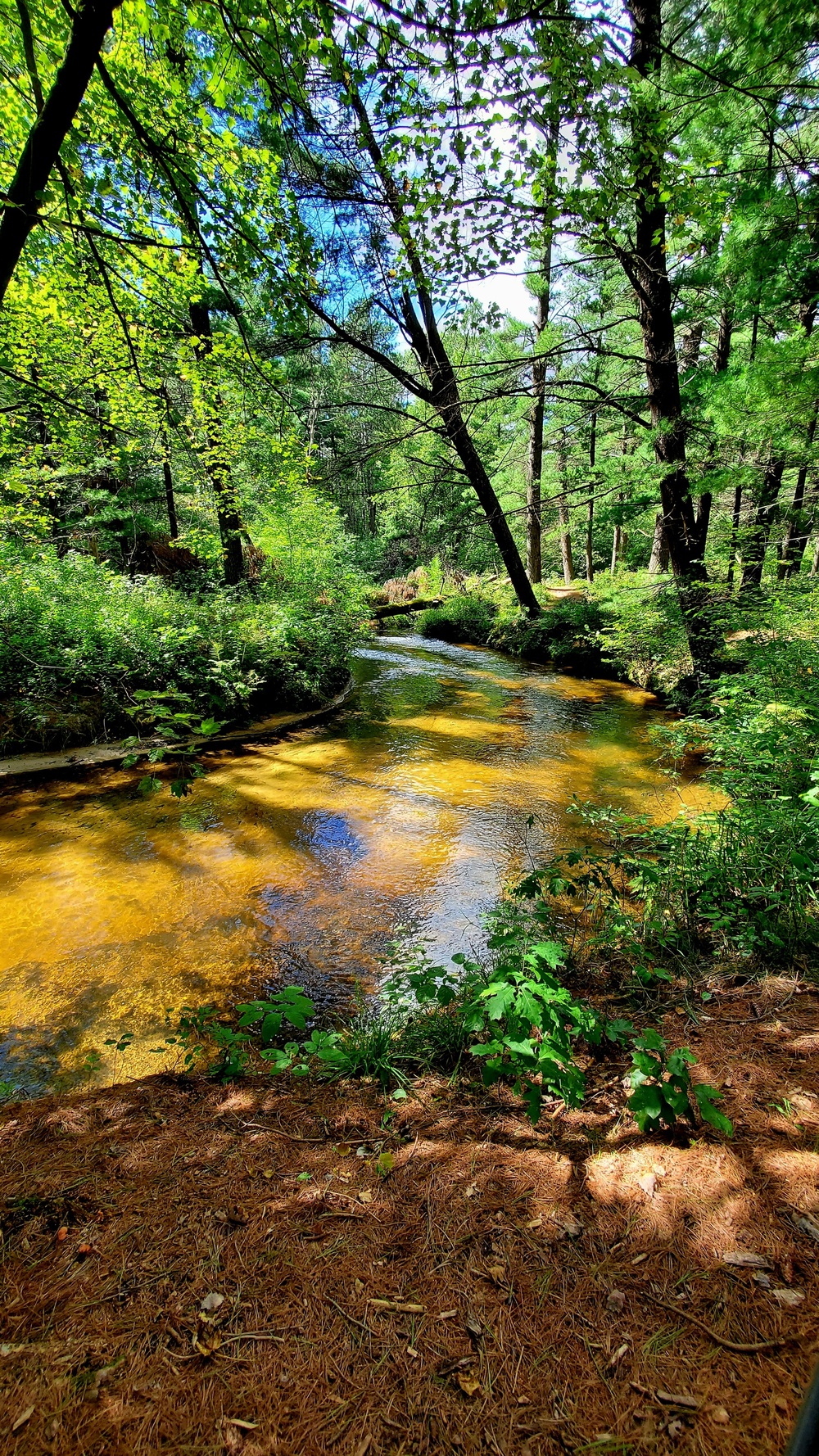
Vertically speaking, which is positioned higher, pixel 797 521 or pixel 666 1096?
pixel 797 521

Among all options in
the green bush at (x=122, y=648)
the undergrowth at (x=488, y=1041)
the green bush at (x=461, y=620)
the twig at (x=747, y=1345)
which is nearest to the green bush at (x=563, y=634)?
the green bush at (x=461, y=620)

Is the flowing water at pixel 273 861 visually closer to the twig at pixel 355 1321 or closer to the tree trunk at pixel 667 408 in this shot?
the tree trunk at pixel 667 408

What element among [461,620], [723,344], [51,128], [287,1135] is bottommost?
[287,1135]

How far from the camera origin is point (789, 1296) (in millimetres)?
1305

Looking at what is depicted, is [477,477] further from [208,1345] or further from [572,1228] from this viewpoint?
[208,1345]

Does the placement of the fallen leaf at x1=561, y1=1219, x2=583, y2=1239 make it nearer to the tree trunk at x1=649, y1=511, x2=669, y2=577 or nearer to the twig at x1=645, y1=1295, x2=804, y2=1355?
the twig at x1=645, y1=1295, x2=804, y2=1355

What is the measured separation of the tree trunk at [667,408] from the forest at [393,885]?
7 cm

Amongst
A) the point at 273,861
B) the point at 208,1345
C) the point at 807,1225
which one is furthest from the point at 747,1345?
the point at 273,861

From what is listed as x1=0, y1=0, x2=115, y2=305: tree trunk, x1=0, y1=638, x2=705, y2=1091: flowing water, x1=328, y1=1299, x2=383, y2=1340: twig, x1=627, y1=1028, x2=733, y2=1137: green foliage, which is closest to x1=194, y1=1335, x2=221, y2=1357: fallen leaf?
x1=328, y1=1299, x2=383, y2=1340: twig

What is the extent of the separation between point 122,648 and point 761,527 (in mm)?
9389

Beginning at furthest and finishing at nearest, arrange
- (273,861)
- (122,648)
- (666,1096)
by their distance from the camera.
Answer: (122,648)
(273,861)
(666,1096)

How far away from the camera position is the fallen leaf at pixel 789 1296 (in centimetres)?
129

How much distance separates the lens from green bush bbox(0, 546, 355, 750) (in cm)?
771

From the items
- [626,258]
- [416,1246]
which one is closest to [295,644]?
[626,258]
